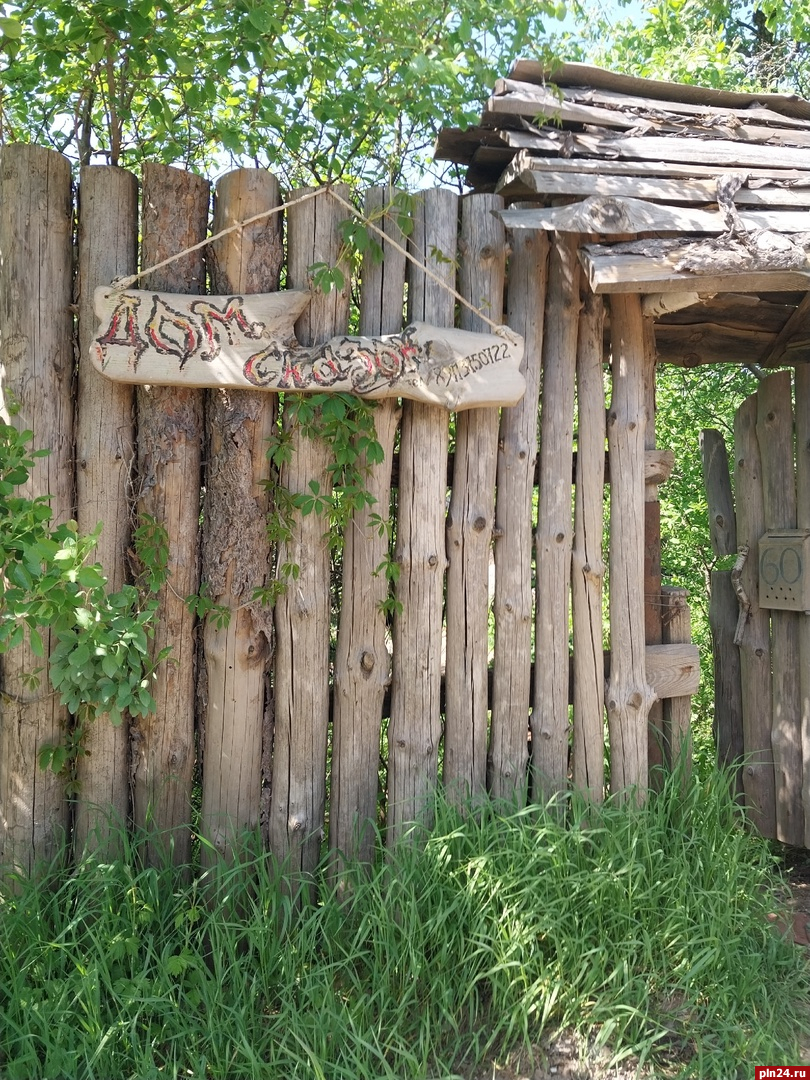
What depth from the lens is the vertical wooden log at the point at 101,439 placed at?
2.90 meters

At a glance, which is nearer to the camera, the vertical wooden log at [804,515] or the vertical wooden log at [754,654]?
the vertical wooden log at [804,515]

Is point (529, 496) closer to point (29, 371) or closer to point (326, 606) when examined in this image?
point (326, 606)

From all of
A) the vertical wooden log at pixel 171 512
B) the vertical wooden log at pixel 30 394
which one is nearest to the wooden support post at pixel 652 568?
the vertical wooden log at pixel 171 512

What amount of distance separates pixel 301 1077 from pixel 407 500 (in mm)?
1839

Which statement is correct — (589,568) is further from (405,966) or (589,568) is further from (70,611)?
(70,611)

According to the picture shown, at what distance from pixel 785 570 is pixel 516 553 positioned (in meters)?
1.61

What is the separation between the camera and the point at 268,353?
9.41ft

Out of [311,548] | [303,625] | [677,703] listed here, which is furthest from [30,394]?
[677,703]

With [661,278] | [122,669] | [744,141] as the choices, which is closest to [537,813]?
[122,669]

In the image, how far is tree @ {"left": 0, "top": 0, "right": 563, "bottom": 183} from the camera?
291 centimetres

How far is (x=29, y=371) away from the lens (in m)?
2.86

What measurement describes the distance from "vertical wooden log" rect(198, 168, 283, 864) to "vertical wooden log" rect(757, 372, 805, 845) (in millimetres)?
2587

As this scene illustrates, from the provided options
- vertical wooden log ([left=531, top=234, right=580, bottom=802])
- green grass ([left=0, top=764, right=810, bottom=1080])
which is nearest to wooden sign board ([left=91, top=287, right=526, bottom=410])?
vertical wooden log ([left=531, top=234, right=580, bottom=802])

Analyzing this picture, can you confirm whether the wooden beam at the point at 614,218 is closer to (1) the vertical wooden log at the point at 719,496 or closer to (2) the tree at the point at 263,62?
(2) the tree at the point at 263,62
